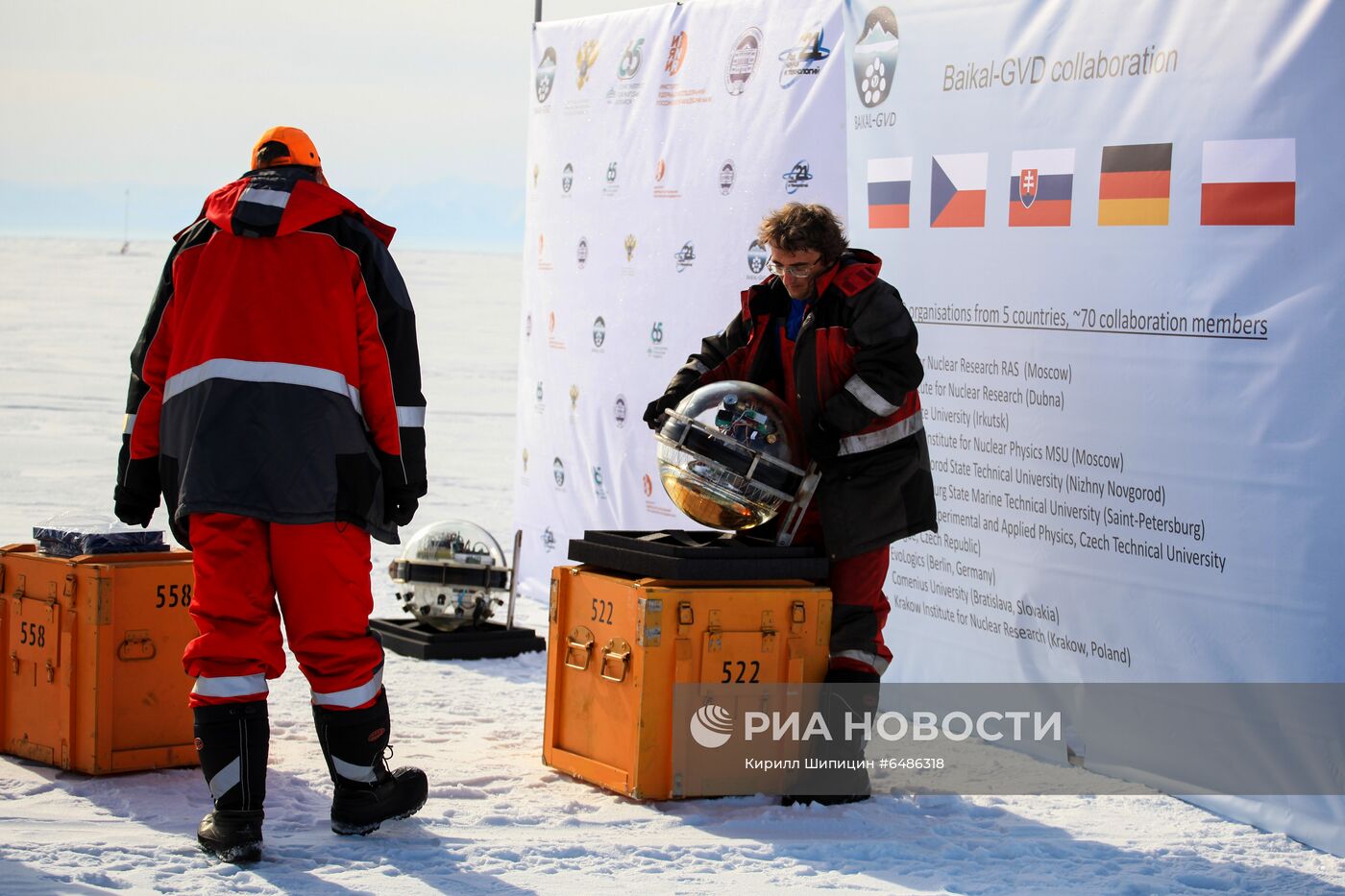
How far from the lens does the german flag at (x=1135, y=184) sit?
5047 millimetres

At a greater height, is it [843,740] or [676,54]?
[676,54]

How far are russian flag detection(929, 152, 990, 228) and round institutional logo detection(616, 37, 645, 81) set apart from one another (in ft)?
8.14

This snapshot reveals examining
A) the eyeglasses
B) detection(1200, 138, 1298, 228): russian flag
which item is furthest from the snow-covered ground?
detection(1200, 138, 1298, 228): russian flag

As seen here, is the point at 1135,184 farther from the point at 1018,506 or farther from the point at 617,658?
the point at 617,658

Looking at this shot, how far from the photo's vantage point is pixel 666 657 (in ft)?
15.6

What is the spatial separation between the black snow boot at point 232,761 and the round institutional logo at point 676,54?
14.4ft

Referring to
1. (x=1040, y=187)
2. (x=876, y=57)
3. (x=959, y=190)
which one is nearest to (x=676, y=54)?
(x=876, y=57)

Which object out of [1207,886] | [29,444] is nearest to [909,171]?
[1207,886]

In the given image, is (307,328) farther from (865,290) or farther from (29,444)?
(29,444)

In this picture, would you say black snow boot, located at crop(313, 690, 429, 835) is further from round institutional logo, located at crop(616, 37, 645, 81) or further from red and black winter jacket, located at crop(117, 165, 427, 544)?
round institutional logo, located at crop(616, 37, 645, 81)

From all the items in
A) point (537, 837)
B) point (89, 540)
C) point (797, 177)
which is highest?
point (797, 177)

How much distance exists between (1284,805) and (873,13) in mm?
3326

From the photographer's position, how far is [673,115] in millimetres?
7652

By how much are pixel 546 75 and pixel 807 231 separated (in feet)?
14.5
